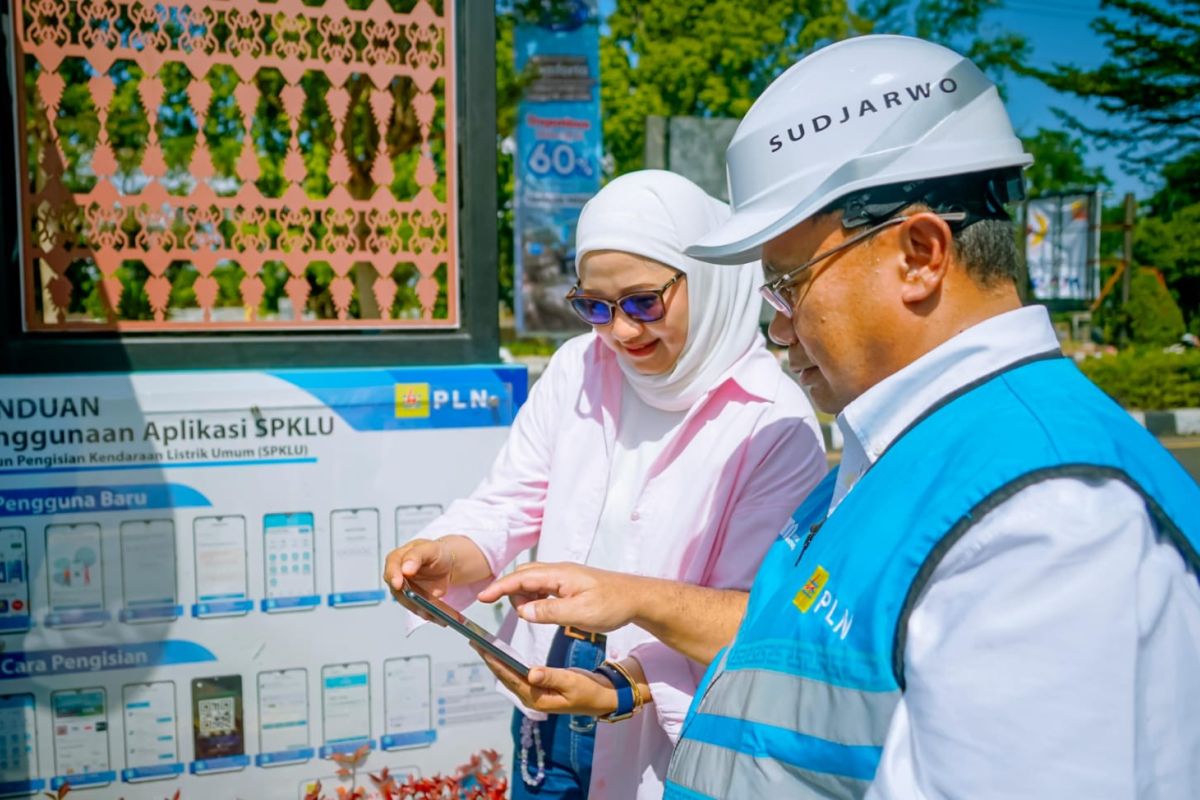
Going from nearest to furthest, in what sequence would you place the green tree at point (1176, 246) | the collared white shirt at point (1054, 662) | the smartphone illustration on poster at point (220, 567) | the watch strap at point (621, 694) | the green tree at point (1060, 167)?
the collared white shirt at point (1054, 662), the watch strap at point (621, 694), the smartphone illustration on poster at point (220, 567), the green tree at point (1176, 246), the green tree at point (1060, 167)

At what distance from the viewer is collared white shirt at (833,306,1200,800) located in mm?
829

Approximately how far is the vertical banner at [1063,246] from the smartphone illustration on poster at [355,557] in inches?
674

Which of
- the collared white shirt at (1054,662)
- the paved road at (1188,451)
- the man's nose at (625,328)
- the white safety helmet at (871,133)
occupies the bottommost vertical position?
the paved road at (1188,451)

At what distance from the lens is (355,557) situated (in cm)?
246

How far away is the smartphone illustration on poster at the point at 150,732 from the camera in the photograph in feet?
7.54

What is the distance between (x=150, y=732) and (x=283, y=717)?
0.29 metres

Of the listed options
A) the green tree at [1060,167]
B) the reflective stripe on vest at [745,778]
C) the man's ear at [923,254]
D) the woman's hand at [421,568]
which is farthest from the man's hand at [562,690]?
the green tree at [1060,167]

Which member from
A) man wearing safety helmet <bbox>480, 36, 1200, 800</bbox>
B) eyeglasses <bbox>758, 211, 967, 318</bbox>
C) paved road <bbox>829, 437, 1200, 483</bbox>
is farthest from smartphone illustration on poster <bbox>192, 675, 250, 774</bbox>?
paved road <bbox>829, 437, 1200, 483</bbox>

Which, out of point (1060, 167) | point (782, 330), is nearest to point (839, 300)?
point (782, 330)

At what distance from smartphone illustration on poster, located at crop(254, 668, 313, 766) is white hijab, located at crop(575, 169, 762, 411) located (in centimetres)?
116

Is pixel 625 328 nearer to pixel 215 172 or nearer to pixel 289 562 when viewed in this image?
pixel 289 562

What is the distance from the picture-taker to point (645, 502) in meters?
1.82

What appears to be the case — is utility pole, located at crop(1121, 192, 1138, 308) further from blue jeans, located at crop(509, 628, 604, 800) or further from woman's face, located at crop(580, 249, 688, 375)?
blue jeans, located at crop(509, 628, 604, 800)

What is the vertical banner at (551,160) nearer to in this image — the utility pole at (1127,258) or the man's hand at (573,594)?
the utility pole at (1127,258)
